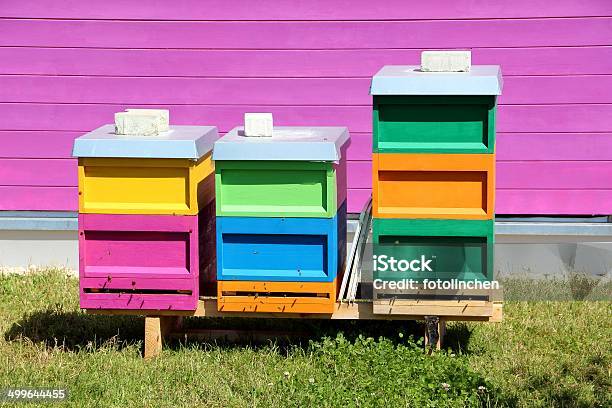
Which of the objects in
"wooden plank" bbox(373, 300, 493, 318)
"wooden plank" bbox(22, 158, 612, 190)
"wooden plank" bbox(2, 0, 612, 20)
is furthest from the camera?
"wooden plank" bbox(22, 158, 612, 190)

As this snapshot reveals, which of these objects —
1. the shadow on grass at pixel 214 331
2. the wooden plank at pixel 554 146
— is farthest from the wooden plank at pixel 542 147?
the shadow on grass at pixel 214 331

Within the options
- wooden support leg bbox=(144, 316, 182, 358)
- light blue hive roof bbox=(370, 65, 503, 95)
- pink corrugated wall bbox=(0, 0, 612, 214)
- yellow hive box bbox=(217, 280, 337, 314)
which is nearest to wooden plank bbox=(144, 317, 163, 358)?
wooden support leg bbox=(144, 316, 182, 358)

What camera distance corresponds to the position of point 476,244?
514 centimetres

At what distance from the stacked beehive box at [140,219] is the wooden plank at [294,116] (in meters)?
1.87

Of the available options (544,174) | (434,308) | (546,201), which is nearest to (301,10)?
(544,174)

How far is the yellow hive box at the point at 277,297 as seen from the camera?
17.2 ft

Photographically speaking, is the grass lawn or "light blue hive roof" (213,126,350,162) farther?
"light blue hive roof" (213,126,350,162)

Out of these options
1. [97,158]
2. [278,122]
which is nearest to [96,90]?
[278,122]

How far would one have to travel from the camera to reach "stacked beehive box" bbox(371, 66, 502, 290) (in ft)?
16.5

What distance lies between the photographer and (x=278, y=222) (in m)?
5.15

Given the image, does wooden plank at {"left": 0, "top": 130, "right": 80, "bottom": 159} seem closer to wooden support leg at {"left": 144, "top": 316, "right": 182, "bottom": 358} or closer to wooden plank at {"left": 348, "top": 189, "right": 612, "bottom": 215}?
wooden plank at {"left": 348, "top": 189, "right": 612, "bottom": 215}

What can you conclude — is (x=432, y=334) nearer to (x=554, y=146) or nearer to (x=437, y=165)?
(x=437, y=165)

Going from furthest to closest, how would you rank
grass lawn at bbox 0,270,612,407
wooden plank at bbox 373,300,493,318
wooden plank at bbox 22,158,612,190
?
wooden plank at bbox 22,158,612,190
wooden plank at bbox 373,300,493,318
grass lawn at bbox 0,270,612,407

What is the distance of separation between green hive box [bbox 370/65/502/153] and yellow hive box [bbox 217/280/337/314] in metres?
0.72
